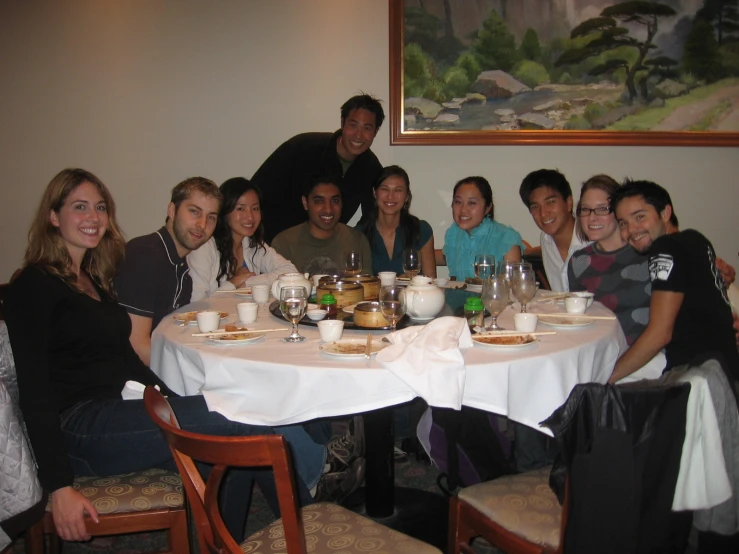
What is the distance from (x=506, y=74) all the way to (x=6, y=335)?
358 centimetres

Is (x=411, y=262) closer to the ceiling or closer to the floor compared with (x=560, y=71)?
closer to the floor

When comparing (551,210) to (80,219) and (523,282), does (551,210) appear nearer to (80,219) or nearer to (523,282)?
(523,282)

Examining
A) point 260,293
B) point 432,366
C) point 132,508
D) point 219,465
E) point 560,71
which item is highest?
point 560,71

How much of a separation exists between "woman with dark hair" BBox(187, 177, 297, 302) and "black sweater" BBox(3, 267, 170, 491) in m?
0.90

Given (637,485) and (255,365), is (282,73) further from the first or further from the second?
(637,485)

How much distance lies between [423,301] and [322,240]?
5.74 ft

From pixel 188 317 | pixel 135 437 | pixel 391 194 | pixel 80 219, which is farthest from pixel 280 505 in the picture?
pixel 391 194

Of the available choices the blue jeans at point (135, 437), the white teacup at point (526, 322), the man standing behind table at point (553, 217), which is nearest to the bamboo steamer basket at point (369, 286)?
the white teacup at point (526, 322)

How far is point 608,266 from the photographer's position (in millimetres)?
2699

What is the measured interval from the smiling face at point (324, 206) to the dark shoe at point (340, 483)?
60.1 inches

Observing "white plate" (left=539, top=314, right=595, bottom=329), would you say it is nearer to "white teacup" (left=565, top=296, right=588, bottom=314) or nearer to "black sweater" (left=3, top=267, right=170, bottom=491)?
"white teacup" (left=565, top=296, right=588, bottom=314)

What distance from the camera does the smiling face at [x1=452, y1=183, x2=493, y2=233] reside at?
369 centimetres

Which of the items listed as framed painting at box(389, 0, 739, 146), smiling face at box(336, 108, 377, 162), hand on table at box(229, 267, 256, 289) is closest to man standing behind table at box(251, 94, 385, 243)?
smiling face at box(336, 108, 377, 162)

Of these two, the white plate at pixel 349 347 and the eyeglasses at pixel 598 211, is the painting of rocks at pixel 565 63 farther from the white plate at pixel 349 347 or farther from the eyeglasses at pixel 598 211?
the white plate at pixel 349 347
